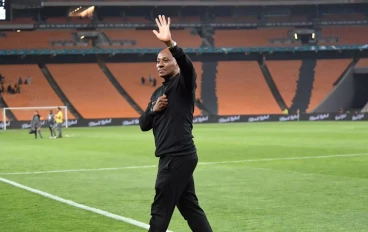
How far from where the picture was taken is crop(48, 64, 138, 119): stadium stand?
220ft

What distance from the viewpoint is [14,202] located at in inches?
523

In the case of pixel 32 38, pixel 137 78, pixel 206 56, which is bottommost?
pixel 137 78

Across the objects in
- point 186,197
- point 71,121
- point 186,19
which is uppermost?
point 186,19

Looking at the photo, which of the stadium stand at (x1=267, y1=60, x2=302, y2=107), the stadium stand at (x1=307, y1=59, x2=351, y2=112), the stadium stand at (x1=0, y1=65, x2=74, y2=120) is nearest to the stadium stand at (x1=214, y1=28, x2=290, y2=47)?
the stadium stand at (x1=267, y1=60, x2=302, y2=107)

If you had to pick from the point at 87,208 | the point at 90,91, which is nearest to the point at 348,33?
the point at 90,91

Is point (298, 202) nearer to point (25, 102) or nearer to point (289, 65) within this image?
point (25, 102)

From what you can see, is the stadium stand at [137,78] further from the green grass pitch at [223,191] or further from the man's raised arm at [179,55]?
the man's raised arm at [179,55]

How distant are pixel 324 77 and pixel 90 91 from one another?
2443 cm

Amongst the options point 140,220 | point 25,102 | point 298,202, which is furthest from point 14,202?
point 25,102

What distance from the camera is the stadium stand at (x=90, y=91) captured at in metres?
67.1

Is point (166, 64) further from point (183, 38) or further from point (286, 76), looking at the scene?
point (183, 38)

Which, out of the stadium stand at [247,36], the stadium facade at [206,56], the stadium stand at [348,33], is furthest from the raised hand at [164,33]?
the stadium stand at [348,33]

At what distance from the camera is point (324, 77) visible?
75500 mm

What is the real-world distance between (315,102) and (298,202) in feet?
200
